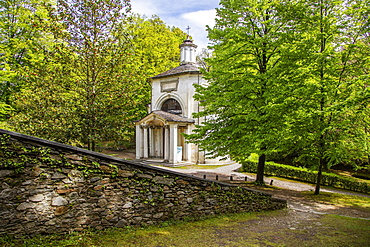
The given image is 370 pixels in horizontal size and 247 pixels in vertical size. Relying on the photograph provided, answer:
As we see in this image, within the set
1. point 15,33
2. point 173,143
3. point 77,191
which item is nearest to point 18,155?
point 77,191

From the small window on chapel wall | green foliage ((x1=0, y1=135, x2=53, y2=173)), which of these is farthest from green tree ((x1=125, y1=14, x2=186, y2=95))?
green foliage ((x1=0, y1=135, x2=53, y2=173))

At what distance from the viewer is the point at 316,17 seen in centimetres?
1099

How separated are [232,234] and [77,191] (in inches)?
155

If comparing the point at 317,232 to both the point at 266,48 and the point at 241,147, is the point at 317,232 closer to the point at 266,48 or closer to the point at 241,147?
the point at 241,147

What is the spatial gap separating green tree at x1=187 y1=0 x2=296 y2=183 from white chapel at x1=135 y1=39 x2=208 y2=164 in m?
10.6

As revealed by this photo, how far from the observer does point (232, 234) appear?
6.04 m

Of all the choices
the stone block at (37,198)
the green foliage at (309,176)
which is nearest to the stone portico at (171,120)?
the green foliage at (309,176)

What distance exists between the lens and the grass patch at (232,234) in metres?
5.01

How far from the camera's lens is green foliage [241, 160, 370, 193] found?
15.7 meters

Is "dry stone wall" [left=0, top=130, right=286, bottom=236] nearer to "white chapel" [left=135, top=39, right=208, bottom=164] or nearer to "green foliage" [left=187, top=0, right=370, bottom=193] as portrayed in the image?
"green foliage" [left=187, top=0, right=370, bottom=193]

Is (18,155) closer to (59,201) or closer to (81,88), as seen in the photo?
(59,201)

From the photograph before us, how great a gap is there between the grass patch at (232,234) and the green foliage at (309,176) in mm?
9110

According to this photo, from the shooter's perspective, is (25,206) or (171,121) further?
(171,121)

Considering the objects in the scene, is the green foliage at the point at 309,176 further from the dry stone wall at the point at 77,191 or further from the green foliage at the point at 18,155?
the green foliage at the point at 18,155
